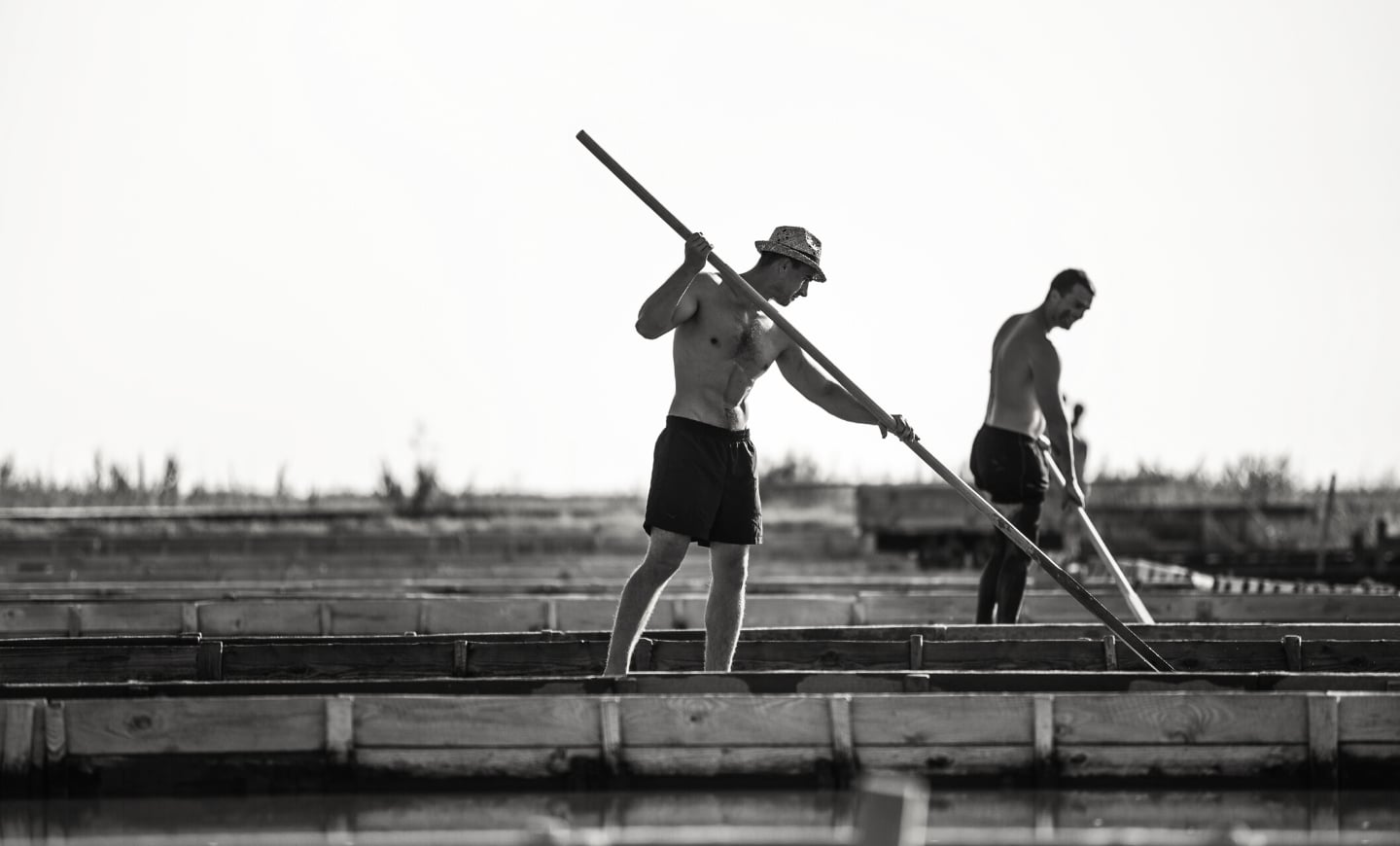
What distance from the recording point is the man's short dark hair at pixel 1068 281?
368 inches

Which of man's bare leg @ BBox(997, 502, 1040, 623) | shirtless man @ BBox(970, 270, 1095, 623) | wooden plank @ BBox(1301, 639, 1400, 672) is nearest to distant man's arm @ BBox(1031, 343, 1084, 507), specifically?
shirtless man @ BBox(970, 270, 1095, 623)

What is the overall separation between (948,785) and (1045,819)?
1.88 ft

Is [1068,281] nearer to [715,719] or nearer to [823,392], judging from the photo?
[823,392]

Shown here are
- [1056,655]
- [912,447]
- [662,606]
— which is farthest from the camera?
[662,606]

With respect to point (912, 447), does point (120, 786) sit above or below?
below

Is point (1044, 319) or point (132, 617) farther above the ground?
point (1044, 319)

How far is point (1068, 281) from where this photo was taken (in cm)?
936

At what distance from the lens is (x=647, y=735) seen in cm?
599

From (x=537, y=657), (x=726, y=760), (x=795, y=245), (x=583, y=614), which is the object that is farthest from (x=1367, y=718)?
(x=583, y=614)

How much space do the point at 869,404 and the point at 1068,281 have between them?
244cm

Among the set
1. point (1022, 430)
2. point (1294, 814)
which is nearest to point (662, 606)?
point (1022, 430)

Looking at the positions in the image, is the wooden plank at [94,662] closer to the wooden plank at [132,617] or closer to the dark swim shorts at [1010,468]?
the wooden plank at [132,617]

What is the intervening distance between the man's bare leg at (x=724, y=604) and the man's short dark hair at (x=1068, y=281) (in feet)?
10.1

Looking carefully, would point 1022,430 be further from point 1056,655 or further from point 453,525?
point 453,525
